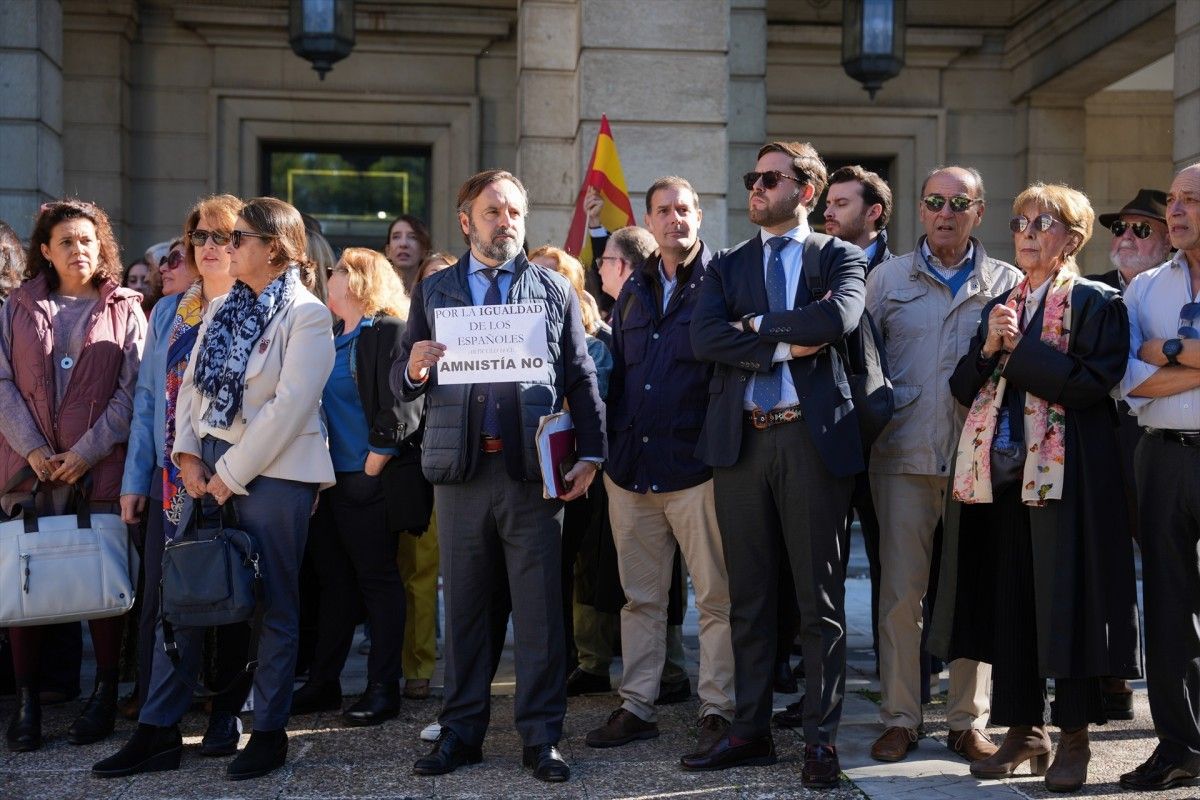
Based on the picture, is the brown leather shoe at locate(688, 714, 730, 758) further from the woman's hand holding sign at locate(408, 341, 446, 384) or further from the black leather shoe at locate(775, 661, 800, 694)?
the woman's hand holding sign at locate(408, 341, 446, 384)

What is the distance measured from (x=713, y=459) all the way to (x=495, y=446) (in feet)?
2.75

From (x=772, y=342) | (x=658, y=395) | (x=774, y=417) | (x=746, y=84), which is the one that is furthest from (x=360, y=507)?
(x=746, y=84)

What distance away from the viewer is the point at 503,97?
43.5 feet

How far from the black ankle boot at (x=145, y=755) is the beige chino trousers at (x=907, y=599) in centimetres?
283

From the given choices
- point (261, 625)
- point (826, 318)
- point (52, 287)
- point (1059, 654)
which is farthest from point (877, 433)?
point (52, 287)

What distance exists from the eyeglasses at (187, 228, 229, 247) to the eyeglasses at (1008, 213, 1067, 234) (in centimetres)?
313

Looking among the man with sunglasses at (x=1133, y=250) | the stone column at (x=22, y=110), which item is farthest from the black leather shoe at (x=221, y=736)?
the stone column at (x=22, y=110)

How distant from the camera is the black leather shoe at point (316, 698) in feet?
21.1

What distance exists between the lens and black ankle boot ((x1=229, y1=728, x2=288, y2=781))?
535 centimetres

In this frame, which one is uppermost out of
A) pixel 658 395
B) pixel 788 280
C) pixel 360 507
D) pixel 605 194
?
pixel 605 194

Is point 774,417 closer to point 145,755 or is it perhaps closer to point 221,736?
point 221,736

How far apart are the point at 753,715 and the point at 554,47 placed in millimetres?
6496

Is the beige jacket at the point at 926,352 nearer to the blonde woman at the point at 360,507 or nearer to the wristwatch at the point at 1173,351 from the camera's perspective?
the wristwatch at the point at 1173,351

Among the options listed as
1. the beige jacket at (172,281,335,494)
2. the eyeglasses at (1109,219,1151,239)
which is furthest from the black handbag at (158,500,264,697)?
the eyeglasses at (1109,219,1151,239)
